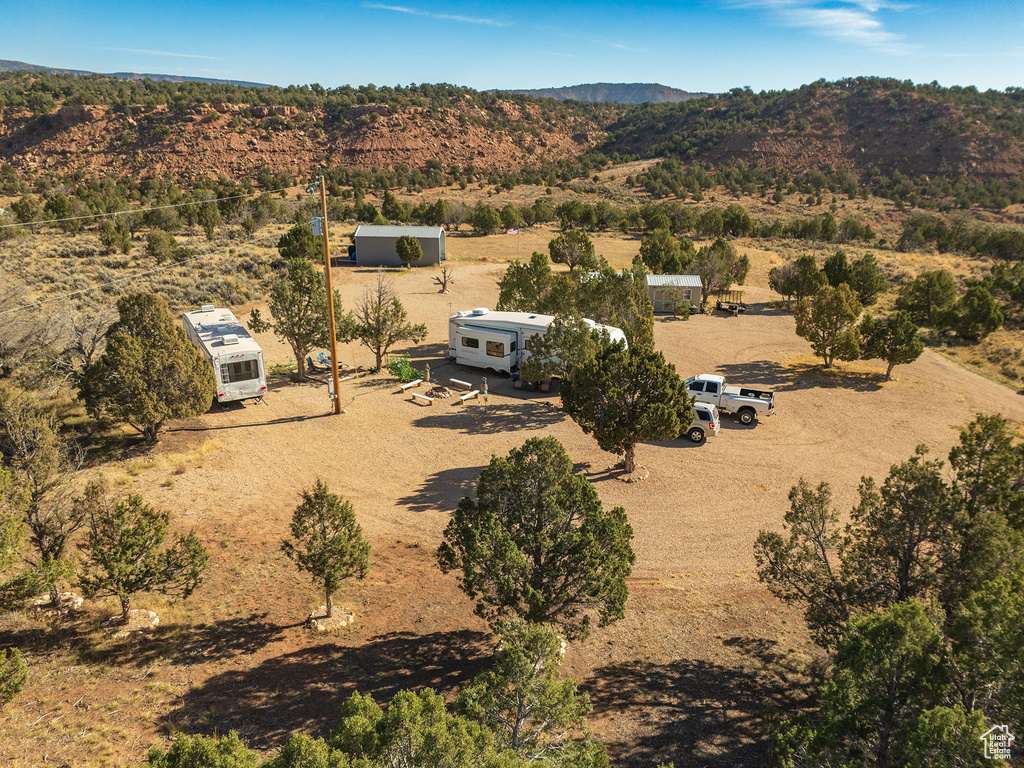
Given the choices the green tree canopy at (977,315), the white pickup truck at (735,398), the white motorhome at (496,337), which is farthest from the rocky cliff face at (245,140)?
the white pickup truck at (735,398)

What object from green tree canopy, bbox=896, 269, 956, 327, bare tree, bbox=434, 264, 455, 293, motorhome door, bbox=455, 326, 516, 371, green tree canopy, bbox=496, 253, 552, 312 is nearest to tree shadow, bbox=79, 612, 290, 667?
motorhome door, bbox=455, 326, 516, 371

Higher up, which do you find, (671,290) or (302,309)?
(671,290)

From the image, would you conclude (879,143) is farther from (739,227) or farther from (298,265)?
(298,265)

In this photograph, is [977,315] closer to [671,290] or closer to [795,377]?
[795,377]

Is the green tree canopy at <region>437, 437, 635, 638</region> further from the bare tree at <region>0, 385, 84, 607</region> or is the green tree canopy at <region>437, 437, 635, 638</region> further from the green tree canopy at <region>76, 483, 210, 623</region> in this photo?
the bare tree at <region>0, 385, 84, 607</region>

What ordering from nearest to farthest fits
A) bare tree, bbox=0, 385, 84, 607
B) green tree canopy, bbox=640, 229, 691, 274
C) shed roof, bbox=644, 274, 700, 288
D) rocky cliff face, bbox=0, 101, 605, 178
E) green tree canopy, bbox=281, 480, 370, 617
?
bare tree, bbox=0, 385, 84, 607, green tree canopy, bbox=281, 480, 370, 617, shed roof, bbox=644, 274, 700, 288, green tree canopy, bbox=640, 229, 691, 274, rocky cliff face, bbox=0, 101, 605, 178

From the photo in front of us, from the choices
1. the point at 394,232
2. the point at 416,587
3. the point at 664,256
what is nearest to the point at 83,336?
the point at 416,587
